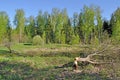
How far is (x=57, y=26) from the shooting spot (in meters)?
54.3

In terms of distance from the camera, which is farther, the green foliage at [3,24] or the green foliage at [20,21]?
the green foliage at [20,21]

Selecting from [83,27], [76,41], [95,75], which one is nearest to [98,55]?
[95,75]

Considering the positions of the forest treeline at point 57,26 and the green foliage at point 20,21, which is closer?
the forest treeline at point 57,26

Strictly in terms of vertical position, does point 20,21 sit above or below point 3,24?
above

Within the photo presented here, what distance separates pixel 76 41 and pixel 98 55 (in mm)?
30542

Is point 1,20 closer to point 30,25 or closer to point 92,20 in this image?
point 30,25

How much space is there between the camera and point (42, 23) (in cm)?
5753

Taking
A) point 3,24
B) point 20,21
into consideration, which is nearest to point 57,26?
point 20,21

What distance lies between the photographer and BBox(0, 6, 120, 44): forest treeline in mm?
49781

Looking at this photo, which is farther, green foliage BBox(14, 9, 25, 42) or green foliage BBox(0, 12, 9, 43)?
green foliage BBox(14, 9, 25, 42)

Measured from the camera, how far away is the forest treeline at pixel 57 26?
163 feet

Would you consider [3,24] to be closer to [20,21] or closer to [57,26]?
[20,21]

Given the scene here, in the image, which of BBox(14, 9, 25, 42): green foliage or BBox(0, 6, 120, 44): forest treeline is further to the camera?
BBox(14, 9, 25, 42): green foliage

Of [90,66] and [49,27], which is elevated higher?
[49,27]
